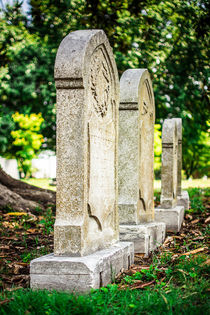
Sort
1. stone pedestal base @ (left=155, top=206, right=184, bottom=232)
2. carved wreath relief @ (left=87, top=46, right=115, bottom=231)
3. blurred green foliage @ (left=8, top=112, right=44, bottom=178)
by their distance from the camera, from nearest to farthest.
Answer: carved wreath relief @ (left=87, top=46, right=115, bottom=231)
stone pedestal base @ (left=155, top=206, right=184, bottom=232)
blurred green foliage @ (left=8, top=112, right=44, bottom=178)

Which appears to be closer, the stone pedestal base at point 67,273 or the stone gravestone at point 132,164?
the stone pedestal base at point 67,273

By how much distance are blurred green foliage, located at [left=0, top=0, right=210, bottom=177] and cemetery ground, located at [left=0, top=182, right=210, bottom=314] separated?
261 inches

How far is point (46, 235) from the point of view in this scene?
Result: 6.09 m

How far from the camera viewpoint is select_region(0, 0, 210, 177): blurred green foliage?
11820mm

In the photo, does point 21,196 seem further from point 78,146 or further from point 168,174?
point 78,146

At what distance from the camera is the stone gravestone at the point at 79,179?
3.26 meters

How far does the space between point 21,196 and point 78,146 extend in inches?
200

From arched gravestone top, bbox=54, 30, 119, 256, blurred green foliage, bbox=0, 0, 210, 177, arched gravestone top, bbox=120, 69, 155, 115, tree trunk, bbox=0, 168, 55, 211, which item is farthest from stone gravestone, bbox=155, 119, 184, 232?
arched gravestone top, bbox=54, 30, 119, 256

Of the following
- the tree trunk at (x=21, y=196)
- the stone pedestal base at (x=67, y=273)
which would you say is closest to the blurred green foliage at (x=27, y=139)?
the tree trunk at (x=21, y=196)

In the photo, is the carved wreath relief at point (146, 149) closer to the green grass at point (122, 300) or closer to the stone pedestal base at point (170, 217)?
the stone pedestal base at point (170, 217)

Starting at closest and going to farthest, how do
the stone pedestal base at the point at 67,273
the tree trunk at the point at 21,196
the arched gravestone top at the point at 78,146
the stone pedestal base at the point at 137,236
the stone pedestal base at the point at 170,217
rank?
the stone pedestal base at the point at 67,273 → the arched gravestone top at the point at 78,146 → the stone pedestal base at the point at 137,236 → the stone pedestal base at the point at 170,217 → the tree trunk at the point at 21,196

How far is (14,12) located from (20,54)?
1594mm

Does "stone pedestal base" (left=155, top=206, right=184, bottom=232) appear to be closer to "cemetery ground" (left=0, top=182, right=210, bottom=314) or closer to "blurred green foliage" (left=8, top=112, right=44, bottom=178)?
"cemetery ground" (left=0, top=182, right=210, bottom=314)

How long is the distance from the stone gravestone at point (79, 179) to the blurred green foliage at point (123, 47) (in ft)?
22.0
